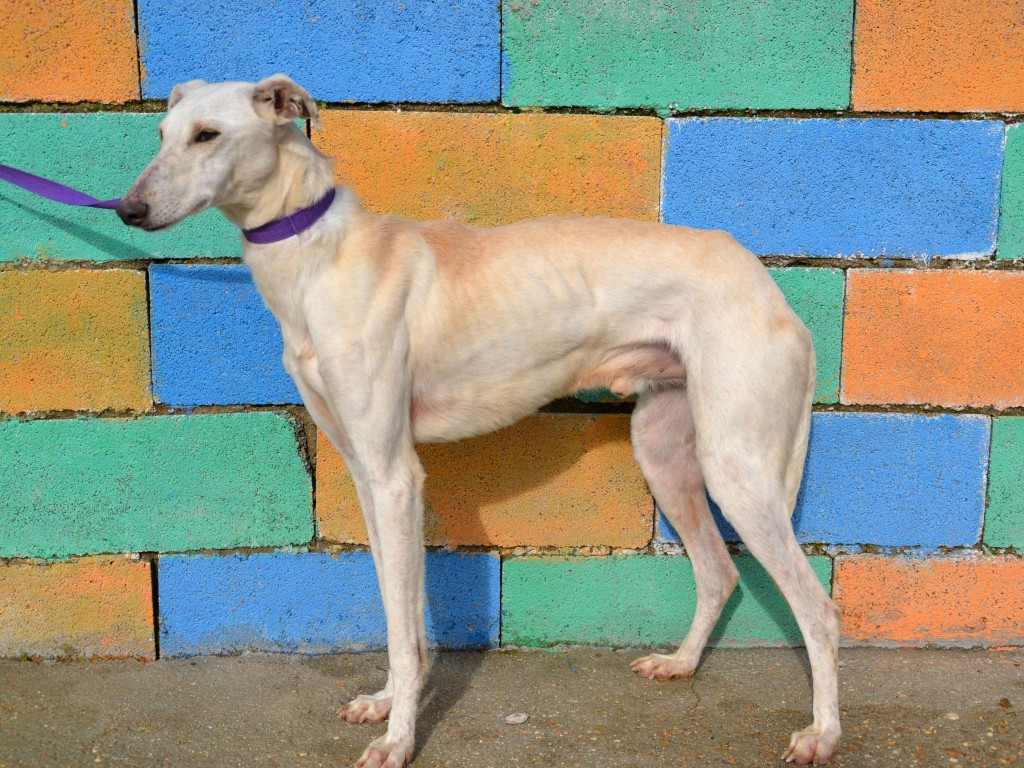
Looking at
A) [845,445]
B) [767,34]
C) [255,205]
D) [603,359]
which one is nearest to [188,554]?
[255,205]

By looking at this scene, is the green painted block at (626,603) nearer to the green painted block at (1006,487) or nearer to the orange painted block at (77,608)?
the green painted block at (1006,487)

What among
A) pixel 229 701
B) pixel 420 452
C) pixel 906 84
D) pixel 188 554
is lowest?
pixel 229 701

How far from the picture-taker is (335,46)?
3615mm

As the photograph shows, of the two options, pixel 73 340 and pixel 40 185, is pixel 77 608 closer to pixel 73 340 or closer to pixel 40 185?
pixel 73 340

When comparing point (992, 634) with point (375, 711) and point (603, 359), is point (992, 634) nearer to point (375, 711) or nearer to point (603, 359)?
point (603, 359)

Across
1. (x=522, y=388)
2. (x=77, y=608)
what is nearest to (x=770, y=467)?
(x=522, y=388)

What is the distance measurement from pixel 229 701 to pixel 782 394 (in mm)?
2238

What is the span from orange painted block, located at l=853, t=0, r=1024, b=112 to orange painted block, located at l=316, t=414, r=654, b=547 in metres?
1.57

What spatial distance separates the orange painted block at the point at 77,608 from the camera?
387 centimetres

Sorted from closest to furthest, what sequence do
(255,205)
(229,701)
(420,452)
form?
(255,205) < (229,701) < (420,452)

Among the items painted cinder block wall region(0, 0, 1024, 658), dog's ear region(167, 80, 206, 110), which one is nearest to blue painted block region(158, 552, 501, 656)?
painted cinder block wall region(0, 0, 1024, 658)

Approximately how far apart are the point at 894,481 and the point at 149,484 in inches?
Result: 114

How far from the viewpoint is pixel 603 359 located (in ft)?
11.2

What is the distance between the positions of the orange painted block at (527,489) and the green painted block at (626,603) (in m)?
0.11
